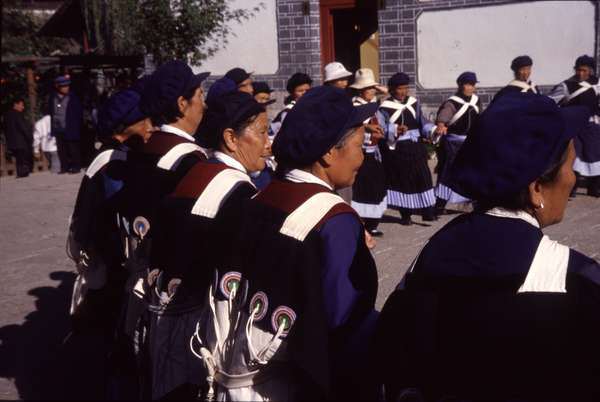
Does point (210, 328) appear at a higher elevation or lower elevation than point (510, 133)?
lower

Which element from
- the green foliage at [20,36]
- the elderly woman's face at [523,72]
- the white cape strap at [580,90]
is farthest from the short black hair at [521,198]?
the green foliage at [20,36]

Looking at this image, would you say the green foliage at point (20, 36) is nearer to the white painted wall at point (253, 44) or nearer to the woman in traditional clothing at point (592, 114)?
the white painted wall at point (253, 44)

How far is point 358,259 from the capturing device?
2.26 metres

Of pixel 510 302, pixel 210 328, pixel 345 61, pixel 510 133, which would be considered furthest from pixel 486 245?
pixel 345 61

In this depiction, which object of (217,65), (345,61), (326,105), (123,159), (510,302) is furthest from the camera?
(345,61)

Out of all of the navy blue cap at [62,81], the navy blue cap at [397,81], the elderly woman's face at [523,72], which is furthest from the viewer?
the navy blue cap at [62,81]

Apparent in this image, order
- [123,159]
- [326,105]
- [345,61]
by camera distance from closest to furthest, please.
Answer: [326,105] → [123,159] → [345,61]

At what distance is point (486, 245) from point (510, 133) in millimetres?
268

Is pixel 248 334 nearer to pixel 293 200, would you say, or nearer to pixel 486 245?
pixel 293 200

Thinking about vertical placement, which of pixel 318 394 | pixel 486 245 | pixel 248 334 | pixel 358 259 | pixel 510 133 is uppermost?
pixel 510 133

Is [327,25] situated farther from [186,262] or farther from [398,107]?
[186,262]

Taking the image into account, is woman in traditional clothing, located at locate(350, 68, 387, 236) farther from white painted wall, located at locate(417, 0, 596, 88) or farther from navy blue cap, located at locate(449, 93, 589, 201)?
navy blue cap, located at locate(449, 93, 589, 201)

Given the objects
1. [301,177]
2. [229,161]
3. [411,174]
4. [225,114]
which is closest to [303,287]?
[301,177]

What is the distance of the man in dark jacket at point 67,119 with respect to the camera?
14812 millimetres
